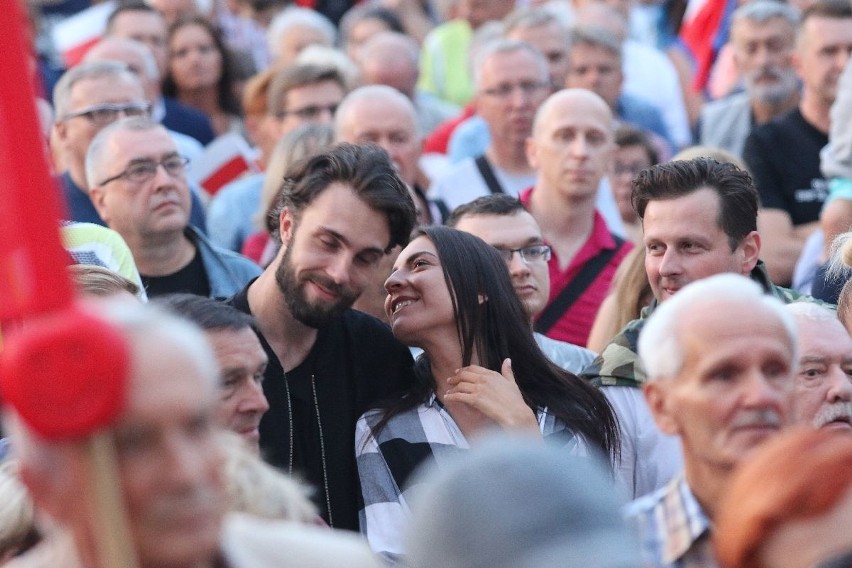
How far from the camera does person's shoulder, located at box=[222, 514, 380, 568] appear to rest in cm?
288

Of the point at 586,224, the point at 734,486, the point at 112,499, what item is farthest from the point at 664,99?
the point at 112,499

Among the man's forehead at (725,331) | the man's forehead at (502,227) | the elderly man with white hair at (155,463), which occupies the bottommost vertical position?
the man's forehead at (502,227)

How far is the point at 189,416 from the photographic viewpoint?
2646 mm

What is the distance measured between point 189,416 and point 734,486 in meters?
0.95

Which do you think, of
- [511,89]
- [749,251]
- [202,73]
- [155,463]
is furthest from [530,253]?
[202,73]

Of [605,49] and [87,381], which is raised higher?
[87,381]

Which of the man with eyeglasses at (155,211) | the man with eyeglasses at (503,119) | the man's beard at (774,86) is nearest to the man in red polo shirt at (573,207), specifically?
the man with eyeglasses at (503,119)

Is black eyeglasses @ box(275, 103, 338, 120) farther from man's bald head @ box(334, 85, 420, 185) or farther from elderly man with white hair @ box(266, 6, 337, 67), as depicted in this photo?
elderly man with white hair @ box(266, 6, 337, 67)

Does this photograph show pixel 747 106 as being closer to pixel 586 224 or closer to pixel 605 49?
pixel 605 49

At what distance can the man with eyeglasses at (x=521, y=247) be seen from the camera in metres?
5.87

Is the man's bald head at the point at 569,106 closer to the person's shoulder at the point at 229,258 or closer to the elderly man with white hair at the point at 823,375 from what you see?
the person's shoulder at the point at 229,258

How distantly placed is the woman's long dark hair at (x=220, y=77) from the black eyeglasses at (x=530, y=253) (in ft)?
15.5

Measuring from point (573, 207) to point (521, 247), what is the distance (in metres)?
1.38

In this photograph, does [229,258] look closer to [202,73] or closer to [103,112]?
[103,112]
